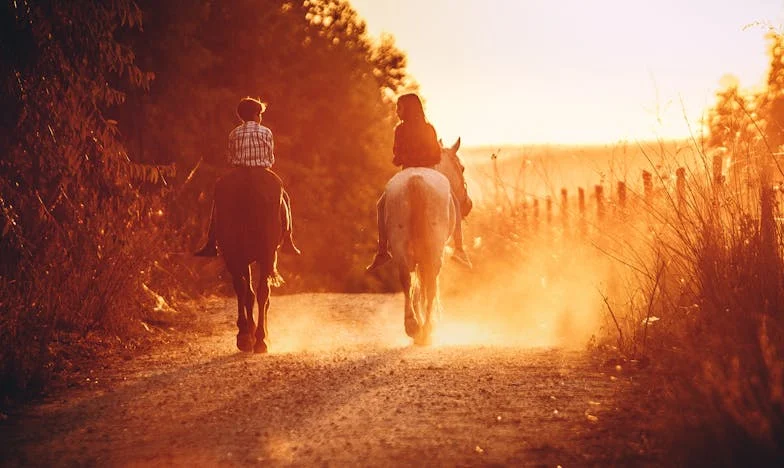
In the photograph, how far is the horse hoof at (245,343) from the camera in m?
9.57

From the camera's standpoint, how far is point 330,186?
1903 centimetres

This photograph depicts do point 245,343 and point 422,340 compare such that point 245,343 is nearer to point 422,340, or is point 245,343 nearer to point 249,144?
point 422,340

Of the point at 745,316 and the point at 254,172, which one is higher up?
the point at 254,172

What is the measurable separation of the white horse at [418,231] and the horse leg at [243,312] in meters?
1.70

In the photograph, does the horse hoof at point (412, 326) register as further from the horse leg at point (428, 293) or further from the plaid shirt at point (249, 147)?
the plaid shirt at point (249, 147)

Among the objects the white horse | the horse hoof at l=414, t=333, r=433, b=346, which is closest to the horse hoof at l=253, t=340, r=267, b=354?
the white horse

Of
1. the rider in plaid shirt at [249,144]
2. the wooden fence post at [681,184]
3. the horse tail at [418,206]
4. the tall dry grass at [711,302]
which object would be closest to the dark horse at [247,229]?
the rider in plaid shirt at [249,144]

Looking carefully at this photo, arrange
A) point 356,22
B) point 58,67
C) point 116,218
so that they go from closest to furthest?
point 58,67
point 116,218
point 356,22

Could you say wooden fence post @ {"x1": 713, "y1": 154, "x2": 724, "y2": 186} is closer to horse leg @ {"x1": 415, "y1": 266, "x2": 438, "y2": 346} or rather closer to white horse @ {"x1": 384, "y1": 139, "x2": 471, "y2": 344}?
white horse @ {"x1": 384, "y1": 139, "x2": 471, "y2": 344}

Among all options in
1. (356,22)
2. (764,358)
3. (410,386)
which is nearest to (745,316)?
(764,358)

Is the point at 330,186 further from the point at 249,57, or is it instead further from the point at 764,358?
the point at 764,358

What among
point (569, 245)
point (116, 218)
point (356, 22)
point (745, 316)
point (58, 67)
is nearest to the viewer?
point (745, 316)

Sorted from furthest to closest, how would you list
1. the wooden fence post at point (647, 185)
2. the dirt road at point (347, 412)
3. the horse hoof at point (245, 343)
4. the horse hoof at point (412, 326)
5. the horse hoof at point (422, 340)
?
1. the horse hoof at point (422, 340)
2. the horse hoof at point (412, 326)
3. the horse hoof at point (245, 343)
4. the wooden fence post at point (647, 185)
5. the dirt road at point (347, 412)

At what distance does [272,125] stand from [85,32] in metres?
9.38
